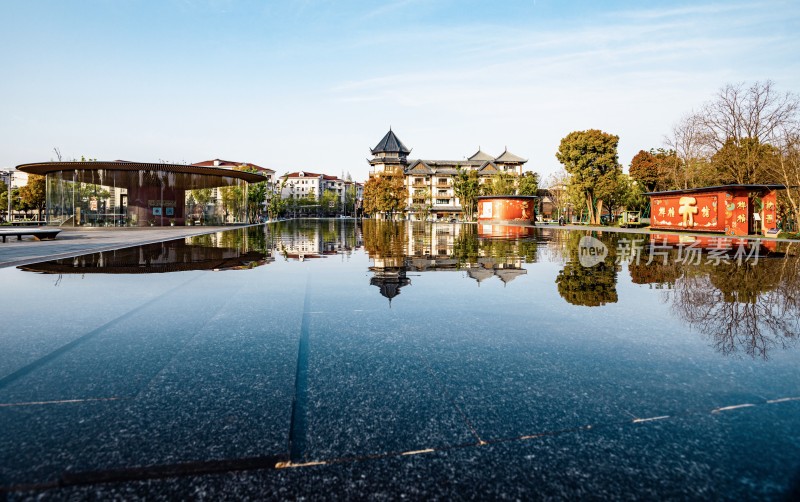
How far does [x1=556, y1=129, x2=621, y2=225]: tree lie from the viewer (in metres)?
50.7

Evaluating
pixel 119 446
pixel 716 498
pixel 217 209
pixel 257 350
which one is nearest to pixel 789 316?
pixel 716 498

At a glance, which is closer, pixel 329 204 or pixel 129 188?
pixel 129 188

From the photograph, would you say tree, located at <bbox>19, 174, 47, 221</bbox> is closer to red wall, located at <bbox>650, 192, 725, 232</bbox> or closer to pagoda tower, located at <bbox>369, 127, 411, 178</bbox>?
pagoda tower, located at <bbox>369, 127, 411, 178</bbox>

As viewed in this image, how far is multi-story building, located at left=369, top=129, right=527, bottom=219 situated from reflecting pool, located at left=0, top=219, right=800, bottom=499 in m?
83.8

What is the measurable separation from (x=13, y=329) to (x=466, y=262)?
10.5m

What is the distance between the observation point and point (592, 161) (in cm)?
5159

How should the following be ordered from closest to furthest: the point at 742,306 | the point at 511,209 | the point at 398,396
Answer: the point at 398,396
the point at 742,306
the point at 511,209

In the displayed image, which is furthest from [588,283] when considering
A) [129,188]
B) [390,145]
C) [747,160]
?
[390,145]

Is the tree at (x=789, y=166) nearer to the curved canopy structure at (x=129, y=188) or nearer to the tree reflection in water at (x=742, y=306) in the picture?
the tree reflection in water at (x=742, y=306)

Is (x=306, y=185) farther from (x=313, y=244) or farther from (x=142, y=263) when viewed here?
(x=142, y=263)

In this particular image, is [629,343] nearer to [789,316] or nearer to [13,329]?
Result: [789,316]

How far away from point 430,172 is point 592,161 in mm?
43337

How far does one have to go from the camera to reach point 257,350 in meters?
4.79

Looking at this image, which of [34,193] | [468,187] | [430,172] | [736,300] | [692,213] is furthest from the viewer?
[430,172]
